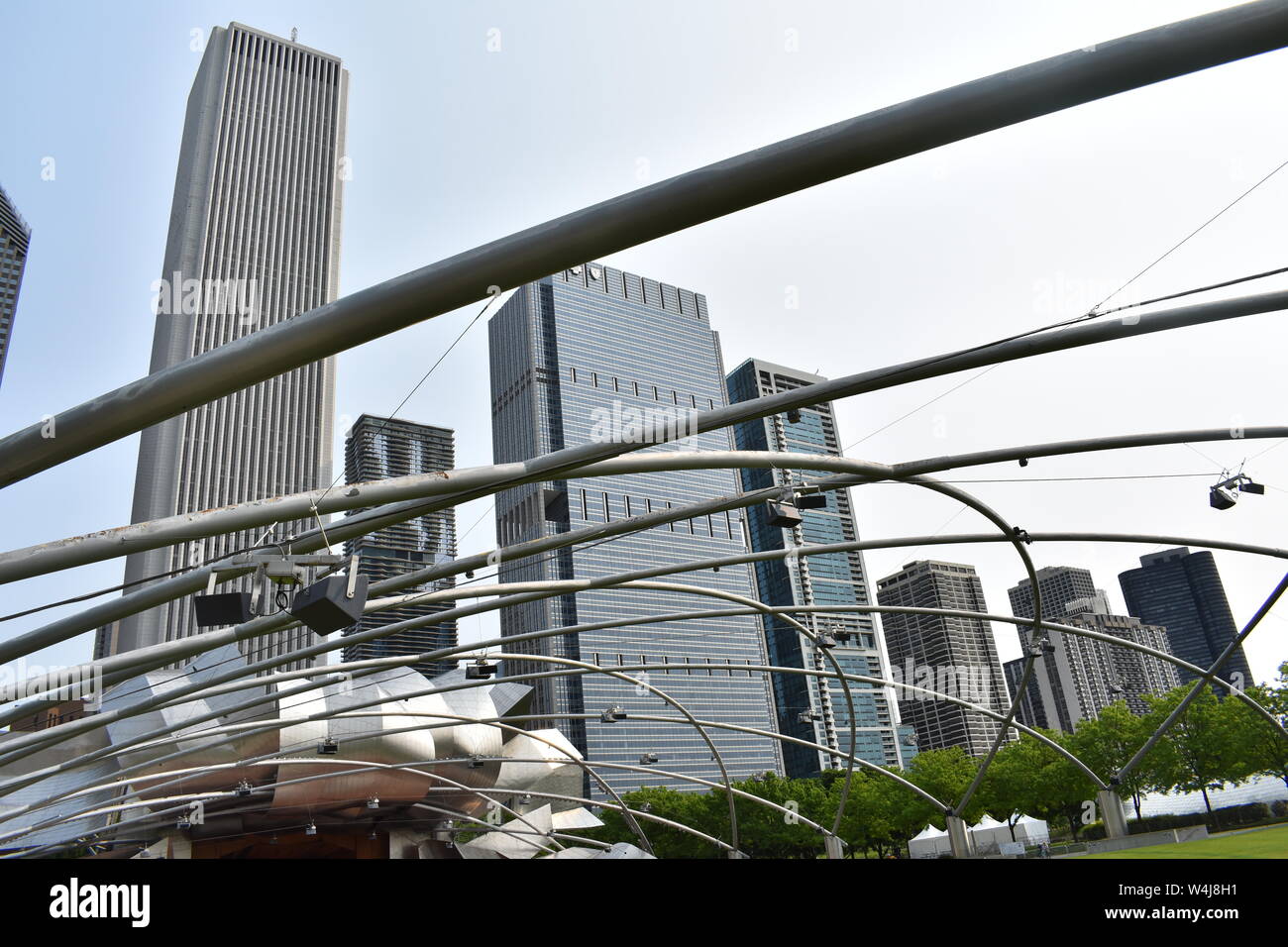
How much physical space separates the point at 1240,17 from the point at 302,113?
16574cm

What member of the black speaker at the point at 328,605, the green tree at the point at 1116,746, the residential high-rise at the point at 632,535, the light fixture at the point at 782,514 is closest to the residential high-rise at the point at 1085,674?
the residential high-rise at the point at 632,535

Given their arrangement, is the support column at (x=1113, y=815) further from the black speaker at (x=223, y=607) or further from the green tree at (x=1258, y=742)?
the black speaker at (x=223, y=607)

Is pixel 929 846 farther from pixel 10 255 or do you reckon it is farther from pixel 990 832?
pixel 10 255

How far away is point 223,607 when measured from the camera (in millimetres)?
11773

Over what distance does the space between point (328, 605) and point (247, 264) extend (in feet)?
457

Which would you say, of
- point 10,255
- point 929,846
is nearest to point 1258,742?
point 929,846

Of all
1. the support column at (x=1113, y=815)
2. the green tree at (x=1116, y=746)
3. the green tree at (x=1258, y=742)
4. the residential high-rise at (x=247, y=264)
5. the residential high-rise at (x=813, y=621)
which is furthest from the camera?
the residential high-rise at (x=813, y=621)

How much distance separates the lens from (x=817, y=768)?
Result: 566 ft

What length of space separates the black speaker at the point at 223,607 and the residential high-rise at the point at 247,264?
10635 cm

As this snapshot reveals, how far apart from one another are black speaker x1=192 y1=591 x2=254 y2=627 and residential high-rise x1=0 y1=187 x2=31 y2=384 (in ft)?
394

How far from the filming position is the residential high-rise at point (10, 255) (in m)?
114
